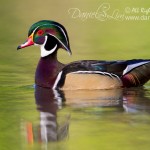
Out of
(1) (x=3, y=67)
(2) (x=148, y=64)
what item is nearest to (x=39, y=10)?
(1) (x=3, y=67)

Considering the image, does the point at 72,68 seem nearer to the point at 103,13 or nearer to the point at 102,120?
the point at 102,120

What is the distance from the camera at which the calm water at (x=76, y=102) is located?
9242 mm

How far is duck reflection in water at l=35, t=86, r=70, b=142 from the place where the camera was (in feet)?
31.1

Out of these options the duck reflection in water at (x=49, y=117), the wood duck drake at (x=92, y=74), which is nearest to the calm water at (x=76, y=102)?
the duck reflection in water at (x=49, y=117)

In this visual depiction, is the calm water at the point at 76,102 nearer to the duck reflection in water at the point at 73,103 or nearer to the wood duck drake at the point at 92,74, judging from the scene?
the duck reflection in water at the point at 73,103

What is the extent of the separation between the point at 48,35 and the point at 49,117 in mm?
2995

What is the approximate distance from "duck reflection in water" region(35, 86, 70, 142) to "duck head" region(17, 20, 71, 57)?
725 mm

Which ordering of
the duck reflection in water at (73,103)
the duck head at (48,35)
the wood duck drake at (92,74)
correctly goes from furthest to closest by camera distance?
1. the duck head at (48,35)
2. the wood duck drake at (92,74)
3. the duck reflection in water at (73,103)

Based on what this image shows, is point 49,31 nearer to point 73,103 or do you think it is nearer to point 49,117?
point 73,103

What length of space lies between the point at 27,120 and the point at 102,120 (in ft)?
2.84

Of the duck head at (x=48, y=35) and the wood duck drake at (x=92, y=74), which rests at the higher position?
the duck head at (x=48, y=35)

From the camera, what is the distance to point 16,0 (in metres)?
22.6

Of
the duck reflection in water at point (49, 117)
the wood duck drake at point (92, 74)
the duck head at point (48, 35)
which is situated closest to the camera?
the duck reflection in water at point (49, 117)

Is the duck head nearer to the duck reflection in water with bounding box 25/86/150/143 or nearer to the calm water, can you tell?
the calm water
